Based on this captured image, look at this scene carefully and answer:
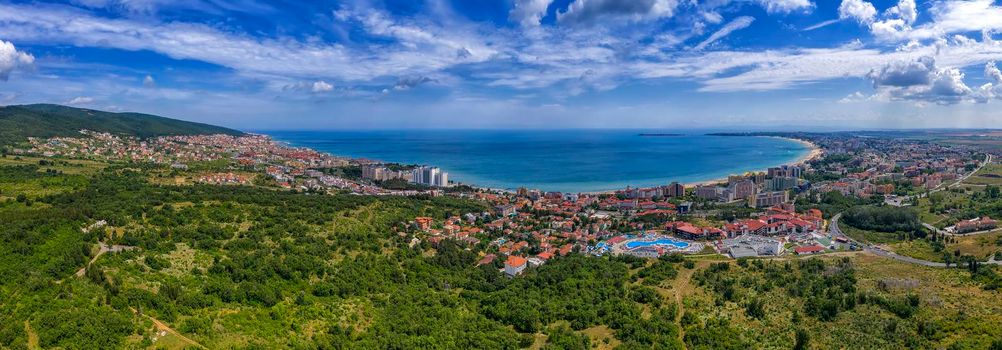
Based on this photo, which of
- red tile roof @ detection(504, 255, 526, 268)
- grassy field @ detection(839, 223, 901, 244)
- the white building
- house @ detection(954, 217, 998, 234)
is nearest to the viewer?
red tile roof @ detection(504, 255, 526, 268)

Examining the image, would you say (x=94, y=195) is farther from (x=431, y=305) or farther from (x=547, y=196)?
(x=547, y=196)

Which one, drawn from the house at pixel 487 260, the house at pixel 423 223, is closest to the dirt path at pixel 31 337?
the house at pixel 487 260

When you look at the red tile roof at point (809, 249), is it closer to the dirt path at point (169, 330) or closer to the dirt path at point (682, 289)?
the dirt path at point (682, 289)

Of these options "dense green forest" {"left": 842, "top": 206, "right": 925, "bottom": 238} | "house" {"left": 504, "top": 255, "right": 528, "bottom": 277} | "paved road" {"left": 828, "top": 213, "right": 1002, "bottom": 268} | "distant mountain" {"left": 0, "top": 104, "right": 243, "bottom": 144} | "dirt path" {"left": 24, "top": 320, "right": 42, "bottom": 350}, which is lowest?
"house" {"left": 504, "top": 255, "right": 528, "bottom": 277}

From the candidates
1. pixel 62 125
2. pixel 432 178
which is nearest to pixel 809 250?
pixel 432 178

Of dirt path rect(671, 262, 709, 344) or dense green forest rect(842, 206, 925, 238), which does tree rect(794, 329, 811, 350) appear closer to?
dirt path rect(671, 262, 709, 344)

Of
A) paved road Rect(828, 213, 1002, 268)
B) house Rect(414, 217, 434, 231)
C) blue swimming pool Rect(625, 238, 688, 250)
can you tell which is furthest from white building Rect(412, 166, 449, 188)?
paved road Rect(828, 213, 1002, 268)

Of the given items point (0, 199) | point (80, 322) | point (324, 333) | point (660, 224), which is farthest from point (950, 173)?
point (0, 199)
